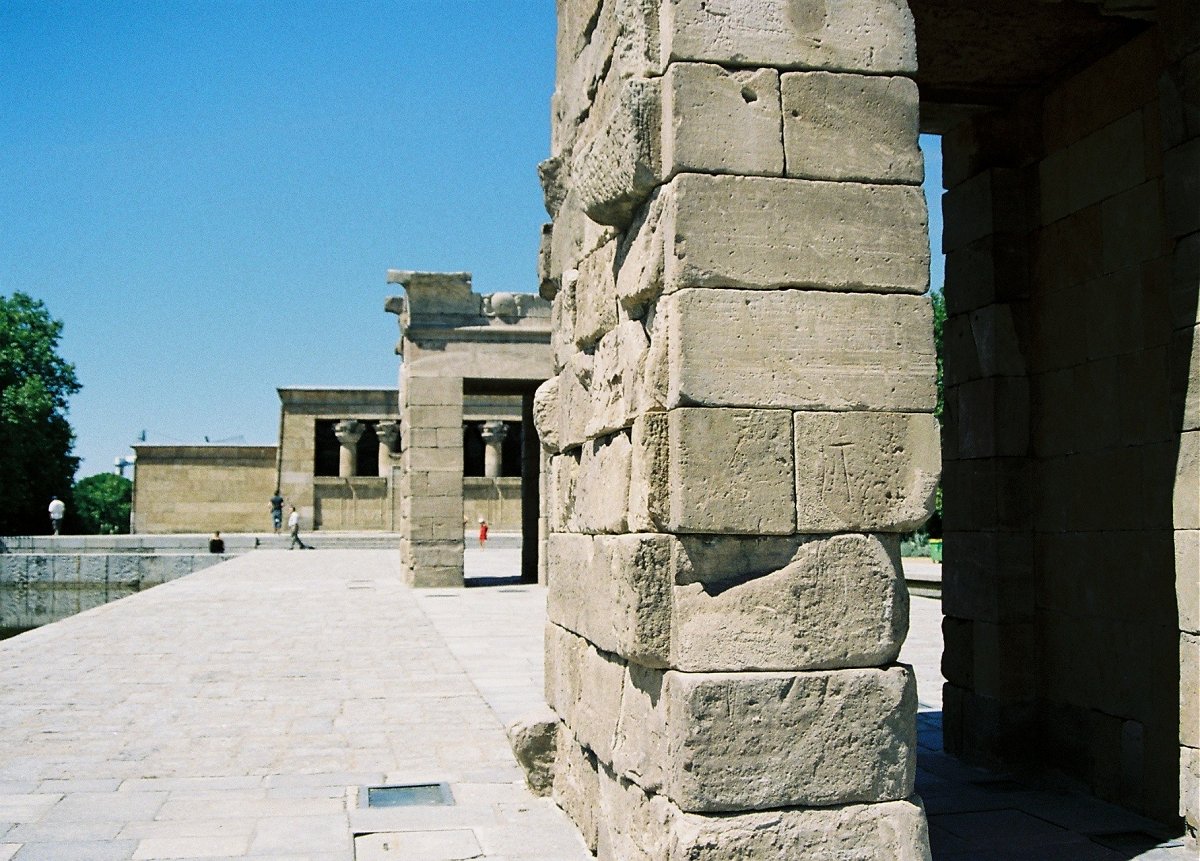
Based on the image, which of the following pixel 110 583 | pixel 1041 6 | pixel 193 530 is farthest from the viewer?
pixel 193 530

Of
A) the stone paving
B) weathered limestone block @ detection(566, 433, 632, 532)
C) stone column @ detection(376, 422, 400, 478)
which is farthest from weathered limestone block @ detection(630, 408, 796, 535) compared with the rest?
stone column @ detection(376, 422, 400, 478)

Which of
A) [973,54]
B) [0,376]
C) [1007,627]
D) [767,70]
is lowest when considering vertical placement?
[1007,627]

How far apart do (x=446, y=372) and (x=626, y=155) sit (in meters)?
15.2

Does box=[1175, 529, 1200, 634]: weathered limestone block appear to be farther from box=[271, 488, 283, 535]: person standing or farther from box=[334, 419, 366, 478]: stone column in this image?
box=[334, 419, 366, 478]: stone column

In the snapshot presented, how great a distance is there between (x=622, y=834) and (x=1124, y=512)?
2972mm

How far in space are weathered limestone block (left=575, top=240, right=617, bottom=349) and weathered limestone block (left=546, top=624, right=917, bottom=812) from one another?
60.1 inches

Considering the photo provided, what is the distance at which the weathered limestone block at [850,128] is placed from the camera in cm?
409

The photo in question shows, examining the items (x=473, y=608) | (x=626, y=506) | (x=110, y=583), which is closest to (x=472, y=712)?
(x=626, y=506)

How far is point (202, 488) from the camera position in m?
38.3

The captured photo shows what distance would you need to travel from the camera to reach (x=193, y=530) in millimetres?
38312

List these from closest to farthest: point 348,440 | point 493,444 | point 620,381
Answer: point 620,381
point 348,440
point 493,444

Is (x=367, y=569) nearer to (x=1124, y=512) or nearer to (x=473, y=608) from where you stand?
(x=473, y=608)

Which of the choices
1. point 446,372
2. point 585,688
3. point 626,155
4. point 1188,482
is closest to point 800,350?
point 626,155

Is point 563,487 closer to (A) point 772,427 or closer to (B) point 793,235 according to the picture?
(A) point 772,427
